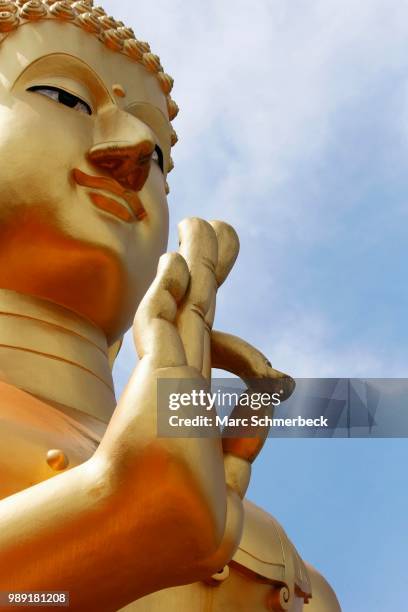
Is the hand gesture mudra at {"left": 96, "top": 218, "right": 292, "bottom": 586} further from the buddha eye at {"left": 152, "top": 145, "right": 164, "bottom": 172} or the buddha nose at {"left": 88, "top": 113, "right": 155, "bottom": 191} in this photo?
the buddha eye at {"left": 152, "top": 145, "right": 164, "bottom": 172}

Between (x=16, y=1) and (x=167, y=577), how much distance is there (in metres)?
2.91

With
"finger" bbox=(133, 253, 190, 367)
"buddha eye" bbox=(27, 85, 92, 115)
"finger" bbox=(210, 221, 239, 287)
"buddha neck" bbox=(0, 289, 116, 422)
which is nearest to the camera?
"finger" bbox=(133, 253, 190, 367)

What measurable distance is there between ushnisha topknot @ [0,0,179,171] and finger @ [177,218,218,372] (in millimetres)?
1800

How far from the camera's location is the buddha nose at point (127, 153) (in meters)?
4.45

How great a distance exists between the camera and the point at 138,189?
4.65m

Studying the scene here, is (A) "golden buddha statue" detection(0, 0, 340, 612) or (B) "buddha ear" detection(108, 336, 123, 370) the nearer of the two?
(A) "golden buddha statue" detection(0, 0, 340, 612)

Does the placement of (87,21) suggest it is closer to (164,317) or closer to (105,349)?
(105,349)

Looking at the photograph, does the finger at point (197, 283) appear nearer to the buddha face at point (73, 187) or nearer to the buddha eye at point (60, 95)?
the buddha face at point (73, 187)

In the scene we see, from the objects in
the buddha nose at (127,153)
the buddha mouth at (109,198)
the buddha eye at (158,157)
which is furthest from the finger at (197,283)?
the buddha eye at (158,157)

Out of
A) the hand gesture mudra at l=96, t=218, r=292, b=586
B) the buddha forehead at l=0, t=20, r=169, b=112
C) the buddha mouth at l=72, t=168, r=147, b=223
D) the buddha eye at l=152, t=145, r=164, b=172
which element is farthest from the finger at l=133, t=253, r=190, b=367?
the buddha eye at l=152, t=145, r=164, b=172

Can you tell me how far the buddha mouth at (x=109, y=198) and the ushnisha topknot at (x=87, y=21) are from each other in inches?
29.7

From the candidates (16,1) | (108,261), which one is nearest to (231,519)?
(108,261)

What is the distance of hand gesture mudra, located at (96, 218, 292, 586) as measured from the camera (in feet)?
9.64

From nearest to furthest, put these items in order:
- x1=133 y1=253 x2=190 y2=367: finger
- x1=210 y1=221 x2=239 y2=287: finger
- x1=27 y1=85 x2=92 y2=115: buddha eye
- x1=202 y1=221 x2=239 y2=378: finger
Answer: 1. x1=133 y1=253 x2=190 y2=367: finger
2. x1=202 y1=221 x2=239 y2=378: finger
3. x1=210 y1=221 x2=239 y2=287: finger
4. x1=27 y1=85 x2=92 y2=115: buddha eye
